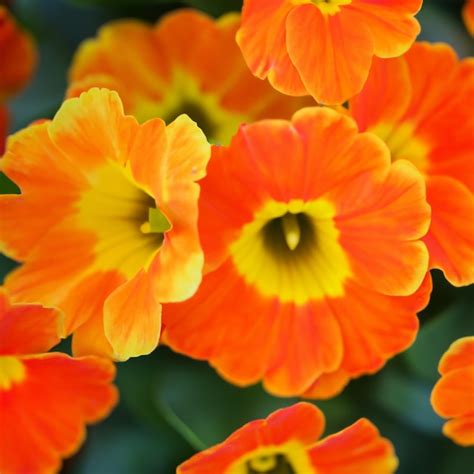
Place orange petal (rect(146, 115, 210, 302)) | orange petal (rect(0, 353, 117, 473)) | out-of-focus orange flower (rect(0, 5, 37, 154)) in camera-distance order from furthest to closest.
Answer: out-of-focus orange flower (rect(0, 5, 37, 154)), orange petal (rect(0, 353, 117, 473)), orange petal (rect(146, 115, 210, 302))

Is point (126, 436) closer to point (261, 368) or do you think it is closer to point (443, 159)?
point (261, 368)

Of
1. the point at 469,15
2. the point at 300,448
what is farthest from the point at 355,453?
the point at 469,15

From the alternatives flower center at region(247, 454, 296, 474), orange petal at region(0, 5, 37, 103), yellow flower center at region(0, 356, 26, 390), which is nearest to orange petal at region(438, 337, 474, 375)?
flower center at region(247, 454, 296, 474)

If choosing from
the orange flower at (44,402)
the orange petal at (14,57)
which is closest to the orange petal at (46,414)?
the orange flower at (44,402)

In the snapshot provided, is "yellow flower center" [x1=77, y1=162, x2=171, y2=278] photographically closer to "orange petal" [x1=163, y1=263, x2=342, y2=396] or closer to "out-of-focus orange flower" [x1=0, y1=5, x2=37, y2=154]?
"orange petal" [x1=163, y1=263, x2=342, y2=396]

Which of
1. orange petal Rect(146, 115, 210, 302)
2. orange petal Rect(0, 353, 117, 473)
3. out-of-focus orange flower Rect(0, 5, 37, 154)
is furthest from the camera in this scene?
out-of-focus orange flower Rect(0, 5, 37, 154)

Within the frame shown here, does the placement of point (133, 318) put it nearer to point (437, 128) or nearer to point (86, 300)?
point (86, 300)
